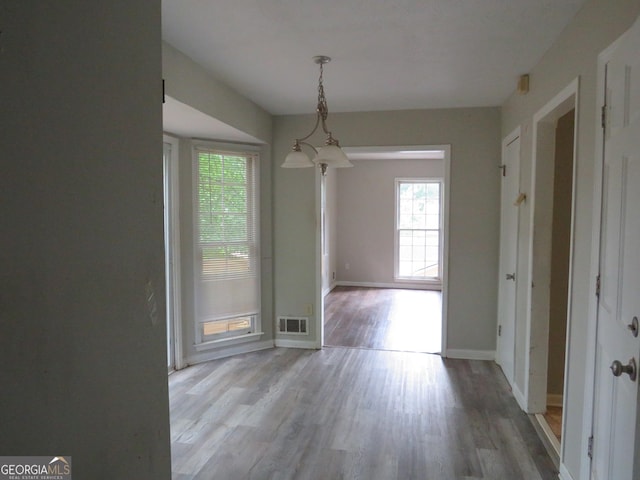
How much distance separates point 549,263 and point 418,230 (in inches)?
206

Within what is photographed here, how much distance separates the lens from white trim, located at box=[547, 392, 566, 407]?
303 cm

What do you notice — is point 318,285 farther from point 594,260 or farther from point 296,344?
point 594,260

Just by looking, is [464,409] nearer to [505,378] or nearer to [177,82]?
[505,378]

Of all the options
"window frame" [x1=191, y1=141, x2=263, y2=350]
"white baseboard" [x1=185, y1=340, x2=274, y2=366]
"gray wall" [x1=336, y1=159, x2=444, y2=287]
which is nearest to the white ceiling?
"window frame" [x1=191, y1=141, x2=263, y2=350]

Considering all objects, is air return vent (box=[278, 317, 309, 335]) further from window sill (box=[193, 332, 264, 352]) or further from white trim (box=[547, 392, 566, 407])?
white trim (box=[547, 392, 566, 407])

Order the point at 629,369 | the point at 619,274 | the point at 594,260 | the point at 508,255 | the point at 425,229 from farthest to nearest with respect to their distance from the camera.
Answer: the point at 425,229
the point at 508,255
the point at 594,260
the point at 619,274
the point at 629,369

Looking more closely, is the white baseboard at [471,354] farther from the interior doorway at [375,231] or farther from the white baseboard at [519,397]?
the interior doorway at [375,231]

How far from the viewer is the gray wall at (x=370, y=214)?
26.0 feet

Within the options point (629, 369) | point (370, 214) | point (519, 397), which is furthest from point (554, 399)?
point (370, 214)

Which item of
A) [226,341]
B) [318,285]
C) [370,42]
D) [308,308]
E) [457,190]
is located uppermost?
[370,42]

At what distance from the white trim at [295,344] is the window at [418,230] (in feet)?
13.1

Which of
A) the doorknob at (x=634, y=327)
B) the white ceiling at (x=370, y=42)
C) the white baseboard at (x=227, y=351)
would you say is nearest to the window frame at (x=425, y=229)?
the white baseboard at (x=227, y=351)

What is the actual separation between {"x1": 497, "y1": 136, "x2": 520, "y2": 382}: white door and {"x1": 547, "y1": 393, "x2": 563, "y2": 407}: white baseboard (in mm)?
346

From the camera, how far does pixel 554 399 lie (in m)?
3.05
